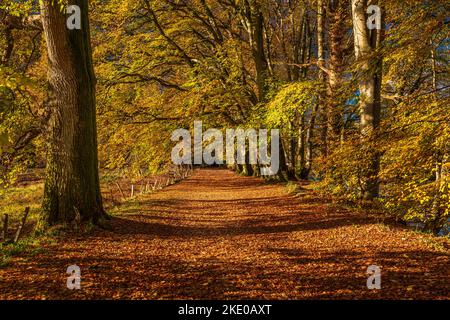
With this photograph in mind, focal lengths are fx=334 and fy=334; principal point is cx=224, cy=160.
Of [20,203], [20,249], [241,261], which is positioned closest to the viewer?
[20,249]

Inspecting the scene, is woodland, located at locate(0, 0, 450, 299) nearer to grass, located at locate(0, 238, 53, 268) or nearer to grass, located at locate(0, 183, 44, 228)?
grass, located at locate(0, 238, 53, 268)

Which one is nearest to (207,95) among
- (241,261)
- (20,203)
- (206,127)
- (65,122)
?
(206,127)

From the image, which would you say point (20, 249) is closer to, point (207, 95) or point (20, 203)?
point (207, 95)

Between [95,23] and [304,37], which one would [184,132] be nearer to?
[95,23]

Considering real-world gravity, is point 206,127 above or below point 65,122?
above

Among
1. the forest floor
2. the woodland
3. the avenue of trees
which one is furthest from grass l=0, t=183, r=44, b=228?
the forest floor

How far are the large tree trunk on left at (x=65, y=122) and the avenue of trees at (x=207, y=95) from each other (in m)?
0.03

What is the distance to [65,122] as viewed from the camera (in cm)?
802

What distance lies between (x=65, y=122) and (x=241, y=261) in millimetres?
5274

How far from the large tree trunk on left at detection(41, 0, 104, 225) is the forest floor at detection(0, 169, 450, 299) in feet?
3.30

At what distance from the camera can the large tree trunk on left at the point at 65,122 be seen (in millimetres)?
7785

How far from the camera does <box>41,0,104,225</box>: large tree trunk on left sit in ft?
25.5
